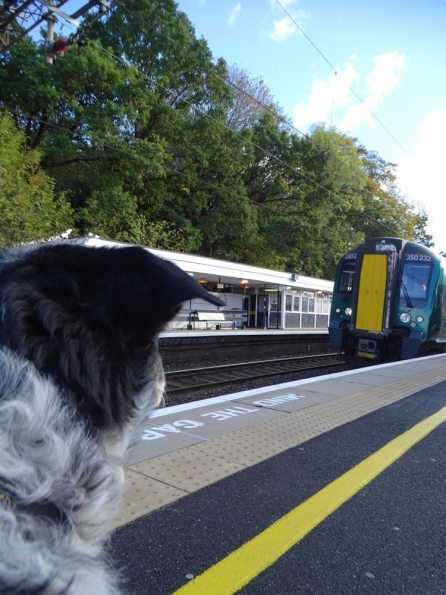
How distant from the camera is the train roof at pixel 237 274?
62.4ft

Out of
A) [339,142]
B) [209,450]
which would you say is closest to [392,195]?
[339,142]

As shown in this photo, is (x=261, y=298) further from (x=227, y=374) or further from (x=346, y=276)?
(x=227, y=374)

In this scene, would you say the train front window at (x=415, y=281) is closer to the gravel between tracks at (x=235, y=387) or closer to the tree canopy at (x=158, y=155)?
the gravel between tracks at (x=235, y=387)

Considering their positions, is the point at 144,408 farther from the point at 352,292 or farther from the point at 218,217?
→ the point at 218,217

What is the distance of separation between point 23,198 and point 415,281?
39.2 feet

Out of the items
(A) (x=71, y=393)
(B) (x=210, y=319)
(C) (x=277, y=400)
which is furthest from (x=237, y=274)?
(A) (x=71, y=393)

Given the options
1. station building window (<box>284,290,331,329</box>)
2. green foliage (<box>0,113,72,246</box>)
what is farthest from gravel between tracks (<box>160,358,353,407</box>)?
station building window (<box>284,290,331,329</box>)

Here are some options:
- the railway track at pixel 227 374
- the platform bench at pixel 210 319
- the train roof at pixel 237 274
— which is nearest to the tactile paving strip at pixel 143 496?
the railway track at pixel 227 374

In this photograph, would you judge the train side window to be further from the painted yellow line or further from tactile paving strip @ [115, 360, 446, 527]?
the painted yellow line

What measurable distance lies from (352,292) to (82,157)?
49.2ft

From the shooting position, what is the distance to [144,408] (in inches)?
47.1

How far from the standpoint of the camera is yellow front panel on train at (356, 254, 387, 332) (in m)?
12.0

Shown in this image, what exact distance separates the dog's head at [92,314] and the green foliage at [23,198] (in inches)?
420

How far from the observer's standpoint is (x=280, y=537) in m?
2.20
